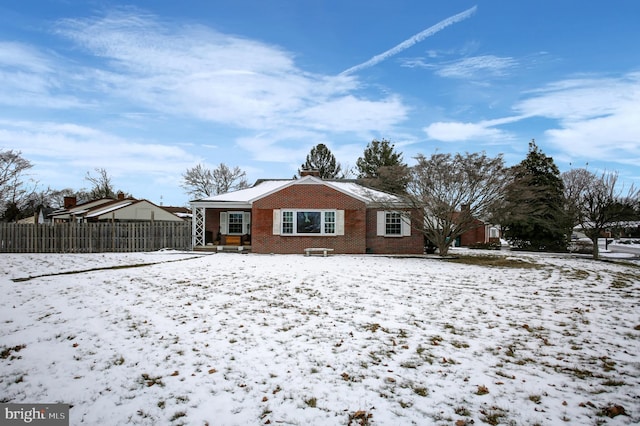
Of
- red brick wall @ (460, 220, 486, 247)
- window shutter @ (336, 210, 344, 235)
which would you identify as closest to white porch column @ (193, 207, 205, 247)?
window shutter @ (336, 210, 344, 235)

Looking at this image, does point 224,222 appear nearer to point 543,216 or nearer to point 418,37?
point 418,37

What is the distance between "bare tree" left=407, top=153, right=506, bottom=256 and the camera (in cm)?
1809

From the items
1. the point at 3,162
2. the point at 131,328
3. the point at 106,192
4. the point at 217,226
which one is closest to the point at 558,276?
the point at 131,328

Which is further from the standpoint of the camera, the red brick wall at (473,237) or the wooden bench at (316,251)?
the red brick wall at (473,237)

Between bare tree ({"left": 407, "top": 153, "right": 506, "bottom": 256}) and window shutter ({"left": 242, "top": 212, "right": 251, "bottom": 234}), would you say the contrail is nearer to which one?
bare tree ({"left": 407, "top": 153, "right": 506, "bottom": 256})

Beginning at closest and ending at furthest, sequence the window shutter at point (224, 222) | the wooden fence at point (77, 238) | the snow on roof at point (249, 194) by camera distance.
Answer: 1. the wooden fence at point (77, 238)
2. the snow on roof at point (249, 194)
3. the window shutter at point (224, 222)

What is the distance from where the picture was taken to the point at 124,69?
48.5ft

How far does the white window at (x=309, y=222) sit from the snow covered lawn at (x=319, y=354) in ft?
36.1

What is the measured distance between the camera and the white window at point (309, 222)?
20812 mm

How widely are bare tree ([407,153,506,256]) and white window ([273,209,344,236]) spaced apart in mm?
4646

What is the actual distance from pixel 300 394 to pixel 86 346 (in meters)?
3.55

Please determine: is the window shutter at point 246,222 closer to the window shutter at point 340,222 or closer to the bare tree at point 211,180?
the window shutter at point 340,222

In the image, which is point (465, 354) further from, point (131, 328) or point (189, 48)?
point (189, 48)

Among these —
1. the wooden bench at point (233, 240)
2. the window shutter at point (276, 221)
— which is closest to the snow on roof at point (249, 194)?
the window shutter at point (276, 221)
